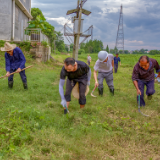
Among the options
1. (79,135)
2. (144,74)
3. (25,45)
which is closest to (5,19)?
(25,45)

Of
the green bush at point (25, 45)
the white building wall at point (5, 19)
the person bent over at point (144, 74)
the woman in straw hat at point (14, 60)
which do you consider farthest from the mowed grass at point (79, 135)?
the white building wall at point (5, 19)

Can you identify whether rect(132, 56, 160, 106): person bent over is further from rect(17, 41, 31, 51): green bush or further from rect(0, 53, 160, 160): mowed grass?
rect(17, 41, 31, 51): green bush

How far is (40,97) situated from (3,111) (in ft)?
5.43

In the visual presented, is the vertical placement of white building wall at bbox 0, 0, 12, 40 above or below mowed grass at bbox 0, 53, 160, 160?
above

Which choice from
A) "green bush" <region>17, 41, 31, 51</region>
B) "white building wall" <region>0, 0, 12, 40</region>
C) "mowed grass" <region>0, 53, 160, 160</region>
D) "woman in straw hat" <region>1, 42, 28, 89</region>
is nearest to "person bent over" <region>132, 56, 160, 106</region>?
"mowed grass" <region>0, 53, 160, 160</region>

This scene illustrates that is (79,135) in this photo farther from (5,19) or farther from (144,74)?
(5,19)

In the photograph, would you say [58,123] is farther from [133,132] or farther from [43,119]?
[133,132]

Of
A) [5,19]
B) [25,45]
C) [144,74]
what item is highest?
[5,19]

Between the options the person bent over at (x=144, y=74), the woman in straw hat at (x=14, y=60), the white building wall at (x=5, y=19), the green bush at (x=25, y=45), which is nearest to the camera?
the person bent over at (x=144, y=74)

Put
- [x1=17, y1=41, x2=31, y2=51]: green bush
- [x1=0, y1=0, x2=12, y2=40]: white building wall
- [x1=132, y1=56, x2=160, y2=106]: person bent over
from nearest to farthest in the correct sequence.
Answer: [x1=132, y1=56, x2=160, y2=106]: person bent over
[x1=17, y1=41, x2=31, y2=51]: green bush
[x1=0, y1=0, x2=12, y2=40]: white building wall

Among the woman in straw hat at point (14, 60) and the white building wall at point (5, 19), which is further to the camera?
the white building wall at point (5, 19)

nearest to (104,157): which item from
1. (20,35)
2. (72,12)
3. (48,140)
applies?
(48,140)

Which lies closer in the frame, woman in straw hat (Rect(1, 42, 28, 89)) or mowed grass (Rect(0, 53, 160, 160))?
mowed grass (Rect(0, 53, 160, 160))

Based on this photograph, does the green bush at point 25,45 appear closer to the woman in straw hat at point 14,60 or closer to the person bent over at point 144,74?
the woman in straw hat at point 14,60
